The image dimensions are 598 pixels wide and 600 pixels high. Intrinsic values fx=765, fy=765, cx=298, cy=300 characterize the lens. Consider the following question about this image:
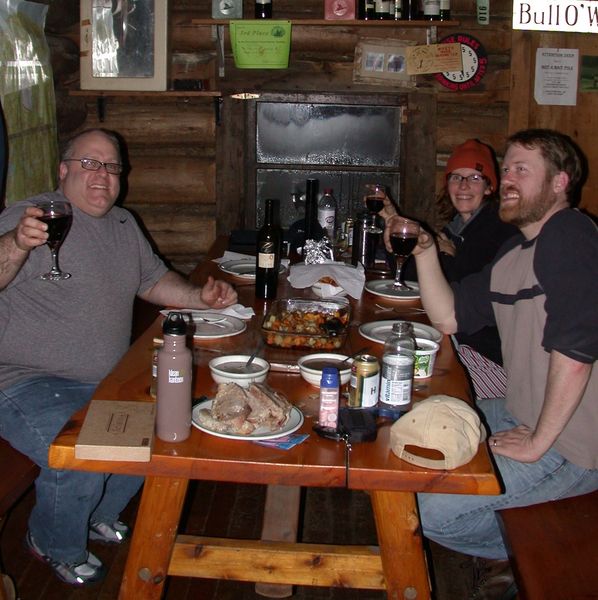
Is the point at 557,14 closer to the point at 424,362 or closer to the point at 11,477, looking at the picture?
the point at 424,362

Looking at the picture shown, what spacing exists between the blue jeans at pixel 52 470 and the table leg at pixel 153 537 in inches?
23.3

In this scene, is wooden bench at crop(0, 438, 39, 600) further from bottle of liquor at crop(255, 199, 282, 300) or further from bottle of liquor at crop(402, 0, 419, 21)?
bottle of liquor at crop(402, 0, 419, 21)

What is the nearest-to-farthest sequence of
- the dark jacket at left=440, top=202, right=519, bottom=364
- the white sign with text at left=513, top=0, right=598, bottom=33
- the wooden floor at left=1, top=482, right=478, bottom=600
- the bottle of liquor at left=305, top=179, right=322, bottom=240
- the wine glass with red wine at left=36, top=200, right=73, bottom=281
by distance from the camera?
the wine glass with red wine at left=36, top=200, right=73, bottom=281
the wooden floor at left=1, top=482, right=478, bottom=600
the dark jacket at left=440, top=202, right=519, bottom=364
the bottle of liquor at left=305, top=179, right=322, bottom=240
the white sign with text at left=513, top=0, right=598, bottom=33

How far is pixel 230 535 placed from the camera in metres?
2.93

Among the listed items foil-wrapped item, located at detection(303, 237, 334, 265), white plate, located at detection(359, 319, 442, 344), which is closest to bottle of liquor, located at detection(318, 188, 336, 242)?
foil-wrapped item, located at detection(303, 237, 334, 265)

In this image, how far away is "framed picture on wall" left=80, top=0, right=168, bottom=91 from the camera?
172 inches

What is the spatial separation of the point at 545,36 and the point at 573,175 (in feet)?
8.59

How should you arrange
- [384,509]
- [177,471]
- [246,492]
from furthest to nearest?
[246,492] → [384,509] → [177,471]

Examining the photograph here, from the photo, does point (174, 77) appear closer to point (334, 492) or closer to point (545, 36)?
point (545, 36)

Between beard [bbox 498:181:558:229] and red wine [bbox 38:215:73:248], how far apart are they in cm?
127

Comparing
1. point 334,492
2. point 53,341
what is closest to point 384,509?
point 53,341

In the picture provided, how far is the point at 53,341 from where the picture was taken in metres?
2.56

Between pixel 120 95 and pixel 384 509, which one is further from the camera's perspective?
pixel 120 95

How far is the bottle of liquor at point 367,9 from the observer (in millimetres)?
4328
